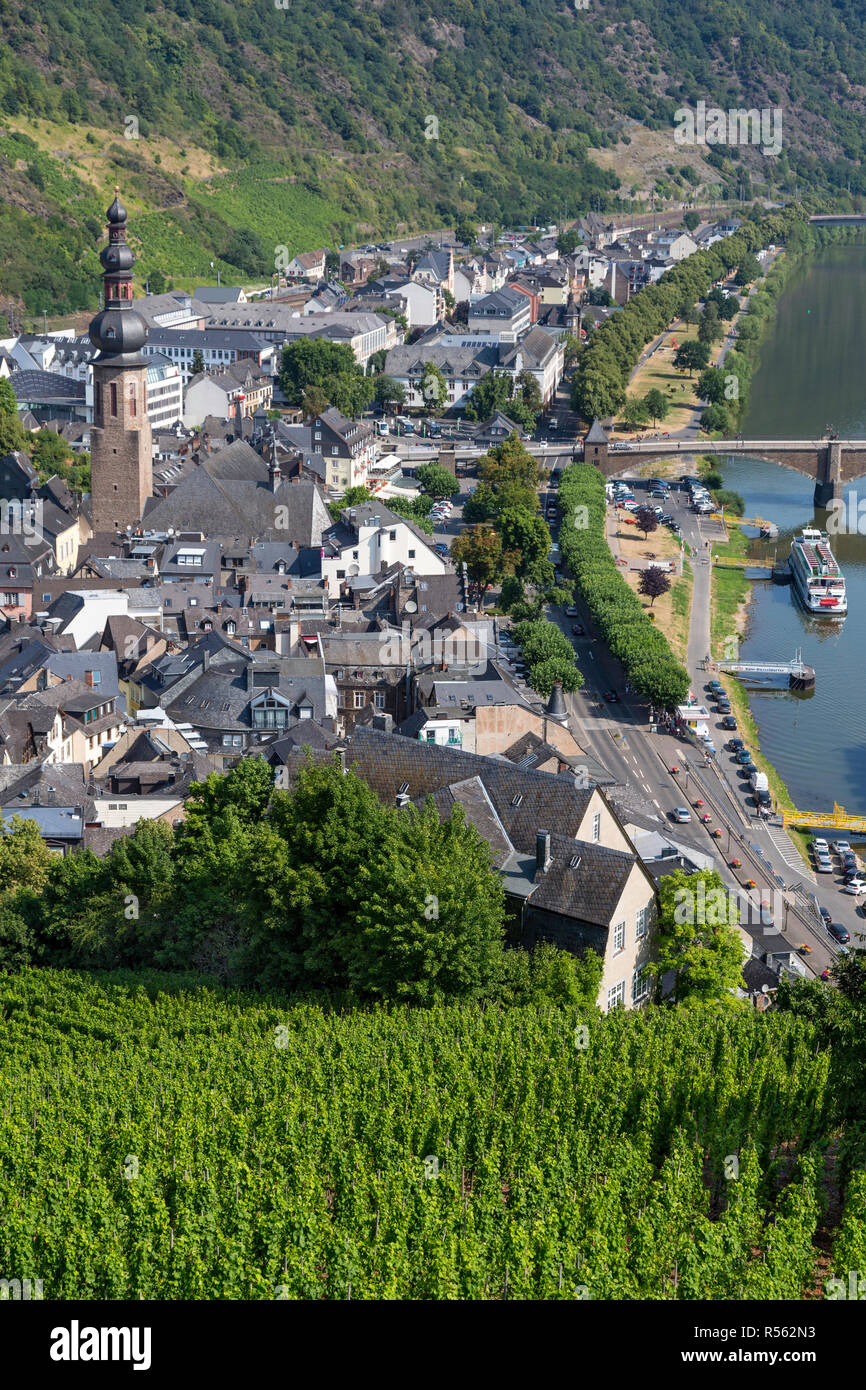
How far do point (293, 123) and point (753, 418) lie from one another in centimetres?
8170

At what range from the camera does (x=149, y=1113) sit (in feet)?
101

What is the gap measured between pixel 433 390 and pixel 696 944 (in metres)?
→ 90.3

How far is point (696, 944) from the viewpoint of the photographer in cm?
3794

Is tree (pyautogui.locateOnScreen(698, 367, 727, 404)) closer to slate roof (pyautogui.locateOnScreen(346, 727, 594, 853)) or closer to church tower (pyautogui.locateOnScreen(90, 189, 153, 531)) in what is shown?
church tower (pyautogui.locateOnScreen(90, 189, 153, 531))

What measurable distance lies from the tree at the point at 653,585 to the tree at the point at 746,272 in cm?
10793

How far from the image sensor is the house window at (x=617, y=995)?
1437 inches

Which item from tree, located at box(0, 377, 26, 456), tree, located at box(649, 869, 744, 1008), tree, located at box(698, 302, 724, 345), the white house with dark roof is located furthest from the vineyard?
tree, located at box(698, 302, 724, 345)

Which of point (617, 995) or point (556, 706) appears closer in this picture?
point (617, 995)

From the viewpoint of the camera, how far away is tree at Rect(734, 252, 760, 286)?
186 metres

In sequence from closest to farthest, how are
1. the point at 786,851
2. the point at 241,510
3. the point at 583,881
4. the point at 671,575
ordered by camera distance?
the point at 583,881 → the point at 786,851 → the point at 241,510 → the point at 671,575

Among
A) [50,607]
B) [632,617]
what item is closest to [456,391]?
[632,617]

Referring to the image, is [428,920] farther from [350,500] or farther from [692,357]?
[692,357]

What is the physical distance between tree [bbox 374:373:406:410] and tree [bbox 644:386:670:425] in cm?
1693

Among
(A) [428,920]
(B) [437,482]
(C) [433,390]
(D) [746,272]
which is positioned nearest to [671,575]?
(B) [437,482]
